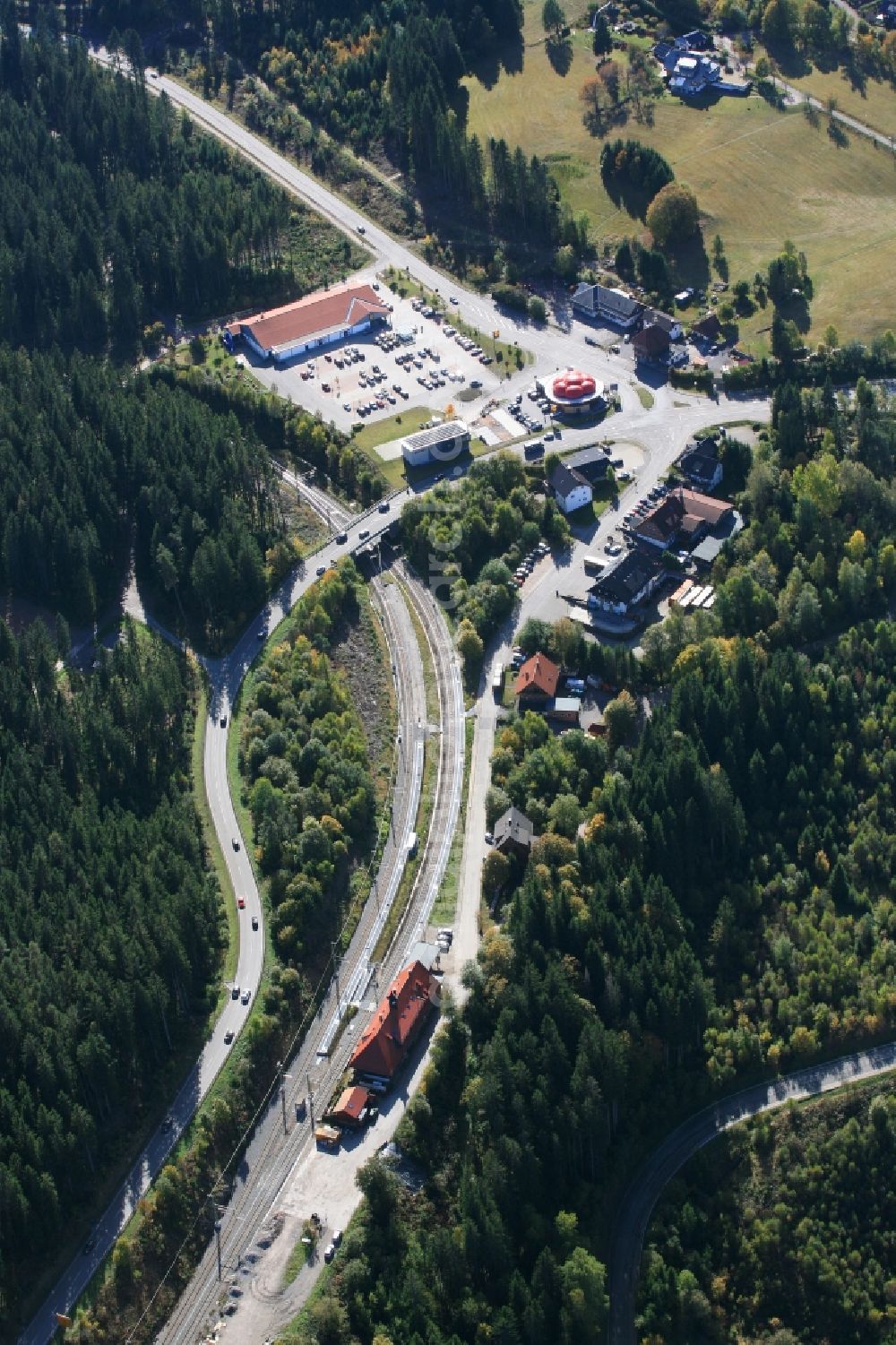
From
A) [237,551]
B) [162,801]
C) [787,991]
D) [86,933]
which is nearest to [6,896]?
[86,933]

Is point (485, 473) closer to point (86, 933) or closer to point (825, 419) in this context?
point (825, 419)

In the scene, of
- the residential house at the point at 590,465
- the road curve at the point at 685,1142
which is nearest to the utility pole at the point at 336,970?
the road curve at the point at 685,1142

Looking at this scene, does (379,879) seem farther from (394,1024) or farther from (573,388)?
(573,388)

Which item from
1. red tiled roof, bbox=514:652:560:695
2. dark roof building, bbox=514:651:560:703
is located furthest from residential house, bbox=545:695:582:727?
red tiled roof, bbox=514:652:560:695

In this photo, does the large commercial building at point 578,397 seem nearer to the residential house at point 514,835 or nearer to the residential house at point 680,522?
the residential house at point 680,522

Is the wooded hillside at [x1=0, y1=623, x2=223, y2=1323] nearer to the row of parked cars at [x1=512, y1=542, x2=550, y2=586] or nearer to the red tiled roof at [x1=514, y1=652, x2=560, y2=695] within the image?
the red tiled roof at [x1=514, y1=652, x2=560, y2=695]

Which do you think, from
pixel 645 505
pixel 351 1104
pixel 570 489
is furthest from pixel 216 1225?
pixel 645 505
